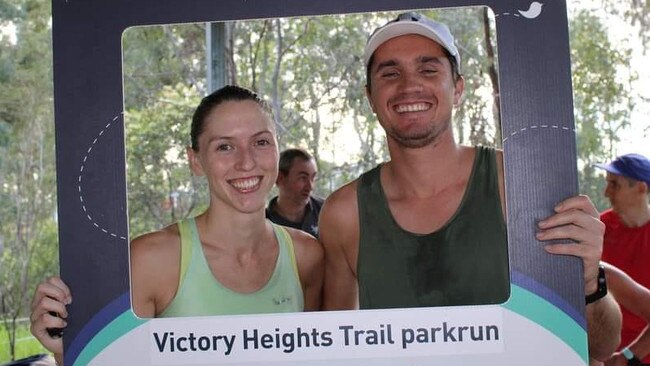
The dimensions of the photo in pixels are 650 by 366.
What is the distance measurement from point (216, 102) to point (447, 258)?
52 centimetres

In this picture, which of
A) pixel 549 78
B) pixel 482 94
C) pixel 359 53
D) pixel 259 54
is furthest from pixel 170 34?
pixel 549 78

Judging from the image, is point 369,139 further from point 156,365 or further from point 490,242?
point 156,365

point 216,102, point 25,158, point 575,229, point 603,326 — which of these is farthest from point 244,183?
point 25,158

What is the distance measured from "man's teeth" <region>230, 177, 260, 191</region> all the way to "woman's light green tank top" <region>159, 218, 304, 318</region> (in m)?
0.09

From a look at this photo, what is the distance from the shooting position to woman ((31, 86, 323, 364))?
1.54 metres

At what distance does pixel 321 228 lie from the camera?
1.54 metres

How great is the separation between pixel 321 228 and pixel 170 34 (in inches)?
19.5

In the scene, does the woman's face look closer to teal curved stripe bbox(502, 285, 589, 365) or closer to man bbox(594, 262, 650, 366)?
teal curved stripe bbox(502, 285, 589, 365)

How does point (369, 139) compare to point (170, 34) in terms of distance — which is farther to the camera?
point (170, 34)

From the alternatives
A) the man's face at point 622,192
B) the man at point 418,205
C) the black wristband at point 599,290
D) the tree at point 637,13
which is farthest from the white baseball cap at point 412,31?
the tree at point 637,13

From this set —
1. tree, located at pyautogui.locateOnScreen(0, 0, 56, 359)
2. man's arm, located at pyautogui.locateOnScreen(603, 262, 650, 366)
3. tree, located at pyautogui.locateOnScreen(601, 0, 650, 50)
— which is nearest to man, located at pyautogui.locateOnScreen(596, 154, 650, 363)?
man's arm, located at pyautogui.locateOnScreen(603, 262, 650, 366)

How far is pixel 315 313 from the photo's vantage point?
1.54 meters

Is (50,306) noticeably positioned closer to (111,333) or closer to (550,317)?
(111,333)

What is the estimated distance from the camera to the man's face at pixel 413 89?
5.00ft
